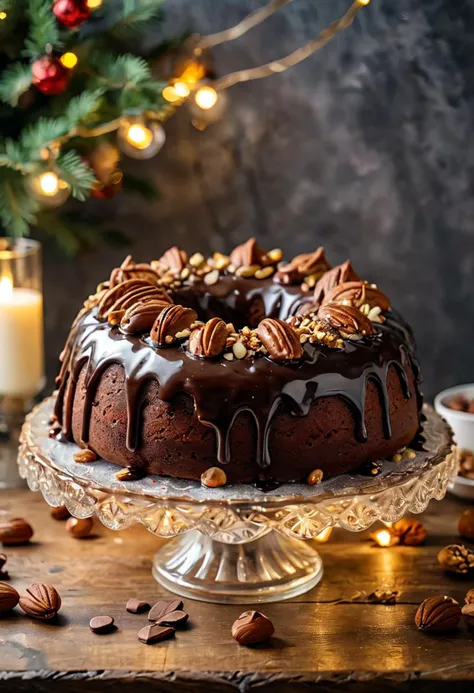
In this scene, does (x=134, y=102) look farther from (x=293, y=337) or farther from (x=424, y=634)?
(x=424, y=634)

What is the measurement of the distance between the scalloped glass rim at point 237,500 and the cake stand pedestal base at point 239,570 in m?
0.18

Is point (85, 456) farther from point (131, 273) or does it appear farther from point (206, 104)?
point (206, 104)

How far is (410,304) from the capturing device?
264 cm

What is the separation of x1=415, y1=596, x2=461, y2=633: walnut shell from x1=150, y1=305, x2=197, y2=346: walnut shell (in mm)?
585

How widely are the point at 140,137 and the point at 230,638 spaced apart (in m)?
1.11

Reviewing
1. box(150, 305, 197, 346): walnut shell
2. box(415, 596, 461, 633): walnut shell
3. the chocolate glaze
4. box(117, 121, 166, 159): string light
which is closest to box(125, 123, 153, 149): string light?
box(117, 121, 166, 159): string light

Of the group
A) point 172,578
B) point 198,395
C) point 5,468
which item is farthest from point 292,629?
point 5,468

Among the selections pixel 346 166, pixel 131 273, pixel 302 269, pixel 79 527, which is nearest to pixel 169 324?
pixel 131 273

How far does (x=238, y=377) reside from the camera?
5.16 ft

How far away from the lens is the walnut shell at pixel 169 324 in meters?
1.63

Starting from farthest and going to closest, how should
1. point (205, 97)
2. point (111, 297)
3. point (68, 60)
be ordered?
1. point (205, 97)
2. point (68, 60)
3. point (111, 297)

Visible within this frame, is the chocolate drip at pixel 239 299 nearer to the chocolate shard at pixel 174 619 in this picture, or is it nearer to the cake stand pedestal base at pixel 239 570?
the cake stand pedestal base at pixel 239 570

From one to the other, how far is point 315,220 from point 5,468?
970 mm

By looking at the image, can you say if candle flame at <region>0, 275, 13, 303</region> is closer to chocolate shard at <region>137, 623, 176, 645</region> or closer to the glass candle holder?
the glass candle holder
